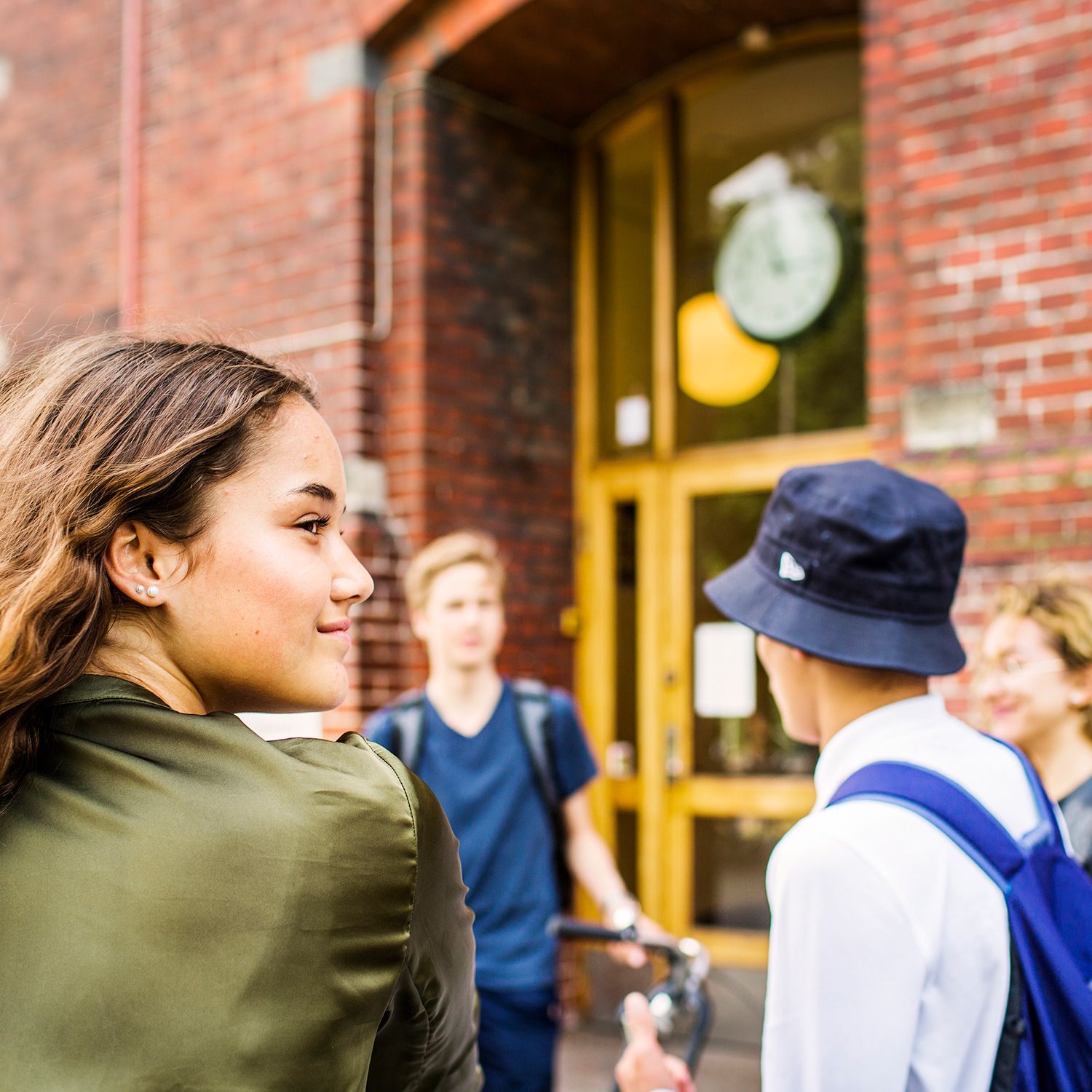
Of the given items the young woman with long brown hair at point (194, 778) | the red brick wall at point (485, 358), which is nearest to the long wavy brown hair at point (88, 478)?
the young woman with long brown hair at point (194, 778)

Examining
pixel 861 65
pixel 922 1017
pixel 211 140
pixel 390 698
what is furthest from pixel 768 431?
pixel 922 1017

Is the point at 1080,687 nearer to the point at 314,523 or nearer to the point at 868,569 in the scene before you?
the point at 868,569

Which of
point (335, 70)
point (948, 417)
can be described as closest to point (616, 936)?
point (948, 417)

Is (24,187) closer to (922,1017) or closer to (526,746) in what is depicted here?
(526,746)

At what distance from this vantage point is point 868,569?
175 cm

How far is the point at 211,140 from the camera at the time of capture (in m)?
6.71

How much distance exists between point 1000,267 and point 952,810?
3450mm

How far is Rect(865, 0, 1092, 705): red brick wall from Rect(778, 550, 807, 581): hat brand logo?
9.16 ft

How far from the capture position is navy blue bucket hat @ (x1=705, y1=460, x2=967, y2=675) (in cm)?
174

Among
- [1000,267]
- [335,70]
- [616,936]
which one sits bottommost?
[616,936]

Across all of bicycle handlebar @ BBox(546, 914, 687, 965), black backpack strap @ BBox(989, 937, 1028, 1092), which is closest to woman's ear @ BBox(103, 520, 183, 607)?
black backpack strap @ BBox(989, 937, 1028, 1092)

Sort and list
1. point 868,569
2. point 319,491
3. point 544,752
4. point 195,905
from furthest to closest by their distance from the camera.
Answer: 1. point 544,752
2. point 868,569
3. point 319,491
4. point 195,905

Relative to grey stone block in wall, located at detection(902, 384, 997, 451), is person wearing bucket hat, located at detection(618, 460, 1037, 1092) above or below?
below

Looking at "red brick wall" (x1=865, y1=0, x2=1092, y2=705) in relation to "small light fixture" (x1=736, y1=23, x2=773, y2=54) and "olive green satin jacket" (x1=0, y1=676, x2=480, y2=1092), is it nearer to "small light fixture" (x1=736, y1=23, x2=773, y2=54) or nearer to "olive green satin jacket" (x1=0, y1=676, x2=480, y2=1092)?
"small light fixture" (x1=736, y1=23, x2=773, y2=54)
